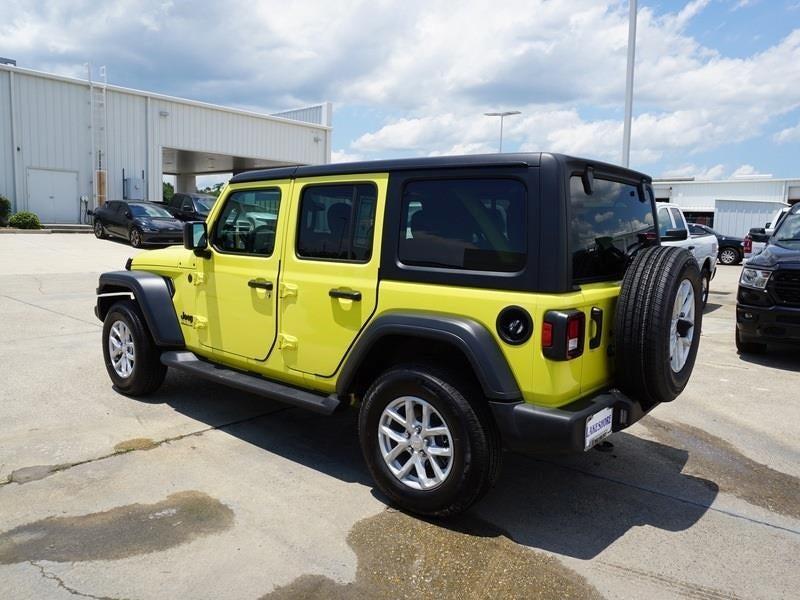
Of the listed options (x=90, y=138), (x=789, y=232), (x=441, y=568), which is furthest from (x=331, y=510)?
(x=90, y=138)

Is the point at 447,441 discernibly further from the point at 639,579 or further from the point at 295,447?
the point at 295,447

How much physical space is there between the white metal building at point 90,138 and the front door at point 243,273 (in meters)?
24.5

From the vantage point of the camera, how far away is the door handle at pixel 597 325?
327 cm

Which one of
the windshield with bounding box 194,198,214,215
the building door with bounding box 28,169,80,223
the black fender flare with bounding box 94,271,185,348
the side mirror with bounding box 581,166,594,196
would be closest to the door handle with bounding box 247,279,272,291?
the black fender flare with bounding box 94,271,185,348

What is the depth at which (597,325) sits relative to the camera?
332 cm

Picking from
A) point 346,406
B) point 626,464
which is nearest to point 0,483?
point 346,406

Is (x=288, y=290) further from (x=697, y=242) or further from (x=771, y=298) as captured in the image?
(x=697, y=242)

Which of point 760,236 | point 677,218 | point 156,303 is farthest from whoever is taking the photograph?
point 677,218

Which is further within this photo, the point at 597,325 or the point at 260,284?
the point at 260,284

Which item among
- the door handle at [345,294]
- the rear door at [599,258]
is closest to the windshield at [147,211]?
the door handle at [345,294]

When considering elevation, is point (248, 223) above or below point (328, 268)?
above

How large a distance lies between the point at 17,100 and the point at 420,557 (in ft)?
89.2

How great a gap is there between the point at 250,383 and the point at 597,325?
227cm

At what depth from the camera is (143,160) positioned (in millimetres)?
28375
